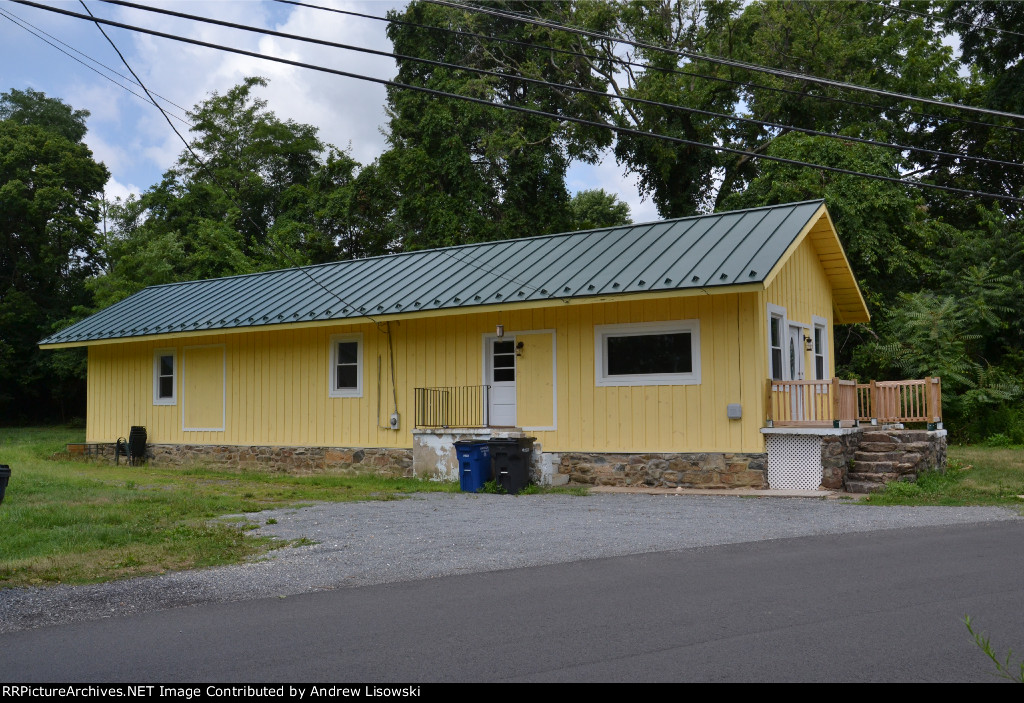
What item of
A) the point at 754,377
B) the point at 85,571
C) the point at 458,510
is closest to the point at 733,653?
the point at 85,571

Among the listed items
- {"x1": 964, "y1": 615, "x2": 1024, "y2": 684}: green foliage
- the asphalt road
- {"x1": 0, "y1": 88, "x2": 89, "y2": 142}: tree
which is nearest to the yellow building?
the asphalt road

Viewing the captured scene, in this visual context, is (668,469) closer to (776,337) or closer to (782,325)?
(776,337)

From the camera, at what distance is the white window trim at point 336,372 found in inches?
732

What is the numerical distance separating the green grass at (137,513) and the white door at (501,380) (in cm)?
171

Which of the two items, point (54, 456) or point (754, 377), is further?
point (54, 456)

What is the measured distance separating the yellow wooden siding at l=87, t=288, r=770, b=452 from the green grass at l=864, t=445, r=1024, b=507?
2.22 m

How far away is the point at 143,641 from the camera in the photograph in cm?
566

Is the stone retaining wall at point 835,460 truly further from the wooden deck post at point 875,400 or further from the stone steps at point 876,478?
the wooden deck post at point 875,400

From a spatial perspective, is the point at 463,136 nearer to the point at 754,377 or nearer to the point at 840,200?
the point at 840,200

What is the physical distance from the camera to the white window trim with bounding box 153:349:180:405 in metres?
21.3

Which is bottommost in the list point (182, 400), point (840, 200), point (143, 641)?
point (143, 641)

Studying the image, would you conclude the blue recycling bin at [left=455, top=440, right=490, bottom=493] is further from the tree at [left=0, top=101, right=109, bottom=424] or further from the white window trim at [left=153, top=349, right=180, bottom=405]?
the tree at [left=0, top=101, right=109, bottom=424]

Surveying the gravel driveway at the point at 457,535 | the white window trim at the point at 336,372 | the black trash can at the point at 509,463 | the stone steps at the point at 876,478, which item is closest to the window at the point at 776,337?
the stone steps at the point at 876,478

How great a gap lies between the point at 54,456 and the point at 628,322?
1530 centimetres
